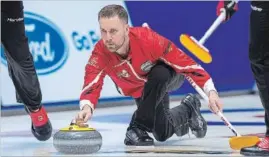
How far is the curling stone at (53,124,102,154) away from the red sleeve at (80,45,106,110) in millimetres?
179

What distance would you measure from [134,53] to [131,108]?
2814 millimetres

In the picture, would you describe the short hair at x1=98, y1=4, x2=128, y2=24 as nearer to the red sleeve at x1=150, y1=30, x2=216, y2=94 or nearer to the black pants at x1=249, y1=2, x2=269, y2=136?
the red sleeve at x1=150, y1=30, x2=216, y2=94

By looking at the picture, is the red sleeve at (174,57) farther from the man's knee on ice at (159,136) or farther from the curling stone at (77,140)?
the curling stone at (77,140)

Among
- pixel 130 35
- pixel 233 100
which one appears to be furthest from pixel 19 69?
pixel 233 100

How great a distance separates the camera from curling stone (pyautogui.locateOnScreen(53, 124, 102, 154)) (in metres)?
3.25

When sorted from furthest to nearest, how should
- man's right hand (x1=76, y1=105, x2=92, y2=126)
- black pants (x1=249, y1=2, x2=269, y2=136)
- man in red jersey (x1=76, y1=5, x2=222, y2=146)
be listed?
man in red jersey (x1=76, y1=5, x2=222, y2=146), man's right hand (x1=76, y1=105, x2=92, y2=126), black pants (x1=249, y1=2, x2=269, y2=136)

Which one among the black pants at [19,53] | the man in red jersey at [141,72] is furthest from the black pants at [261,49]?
the black pants at [19,53]

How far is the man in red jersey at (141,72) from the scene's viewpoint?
135 inches

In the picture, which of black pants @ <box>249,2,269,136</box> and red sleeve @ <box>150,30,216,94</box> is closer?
black pants @ <box>249,2,269,136</box>

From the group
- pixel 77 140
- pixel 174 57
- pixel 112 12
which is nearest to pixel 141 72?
pixel 174 57

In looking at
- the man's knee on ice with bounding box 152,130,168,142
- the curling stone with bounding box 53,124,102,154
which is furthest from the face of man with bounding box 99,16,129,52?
the man's knee on ice with bounding box 152,130,168,142

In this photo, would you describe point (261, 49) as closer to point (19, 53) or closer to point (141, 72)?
point (141, 72)

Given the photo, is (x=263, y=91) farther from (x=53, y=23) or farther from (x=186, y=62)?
(x=53, y=23)

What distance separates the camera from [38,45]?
234 inches
